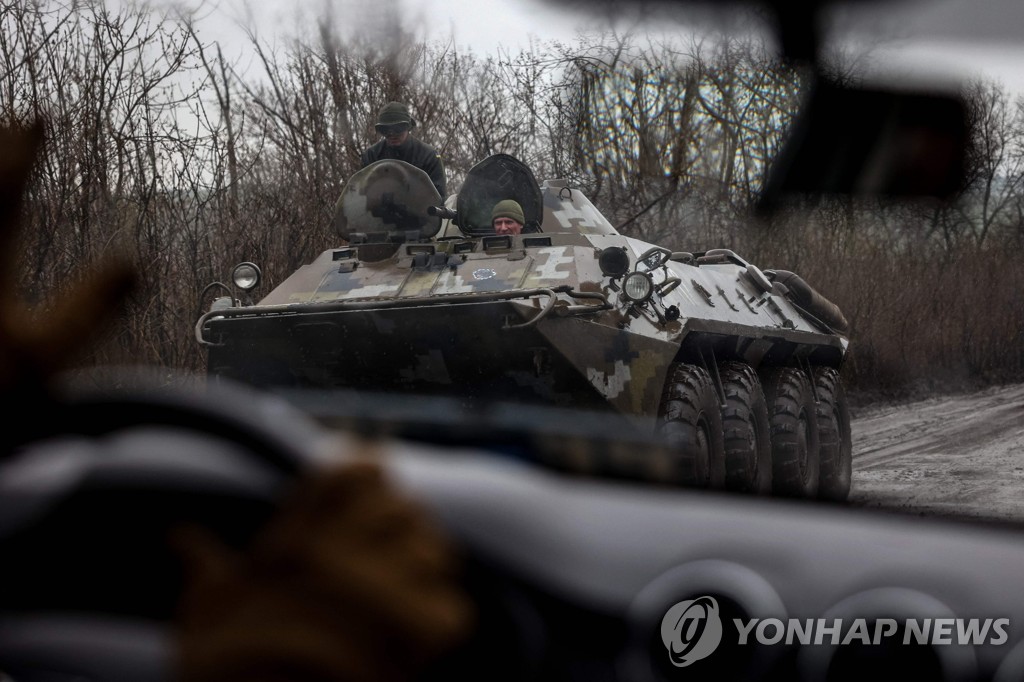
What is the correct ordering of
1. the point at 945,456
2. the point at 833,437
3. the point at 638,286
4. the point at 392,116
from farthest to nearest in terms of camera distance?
1. the point at 945,456
2. the point at 833,437
3. the point at 392,116
4. the point at 638,286

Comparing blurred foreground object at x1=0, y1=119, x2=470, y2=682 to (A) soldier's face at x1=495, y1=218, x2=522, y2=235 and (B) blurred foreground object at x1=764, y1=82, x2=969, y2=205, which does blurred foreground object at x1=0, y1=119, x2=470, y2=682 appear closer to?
(B) blurred foreground object at x1=764, y1=82, x2=969, y2=205

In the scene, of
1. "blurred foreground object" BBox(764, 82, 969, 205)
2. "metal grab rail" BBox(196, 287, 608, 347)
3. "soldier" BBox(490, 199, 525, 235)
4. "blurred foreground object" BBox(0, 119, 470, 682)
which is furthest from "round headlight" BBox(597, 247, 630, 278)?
"blurred foreground object" BBox(0, 119, 470, 682)

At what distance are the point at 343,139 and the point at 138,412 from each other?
10.3 m

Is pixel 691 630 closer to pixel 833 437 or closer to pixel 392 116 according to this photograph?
pixel 392 116

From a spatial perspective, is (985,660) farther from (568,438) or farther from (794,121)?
(794,121)

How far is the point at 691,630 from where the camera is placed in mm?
1788

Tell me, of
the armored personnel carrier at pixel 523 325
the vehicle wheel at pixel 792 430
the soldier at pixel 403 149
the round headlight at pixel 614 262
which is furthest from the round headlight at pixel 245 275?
the vehicle wheel at pixel 792 430

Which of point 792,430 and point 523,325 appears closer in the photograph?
point 523,325

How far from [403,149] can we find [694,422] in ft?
9.14

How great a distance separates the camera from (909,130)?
93.1 inches

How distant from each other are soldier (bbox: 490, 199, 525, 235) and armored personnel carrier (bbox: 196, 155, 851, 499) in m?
0.12

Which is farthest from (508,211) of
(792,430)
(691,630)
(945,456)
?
(691,630)

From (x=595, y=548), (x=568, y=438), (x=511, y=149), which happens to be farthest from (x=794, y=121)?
(x=511, y=149)

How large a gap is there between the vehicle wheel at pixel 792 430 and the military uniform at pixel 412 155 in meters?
2.69
